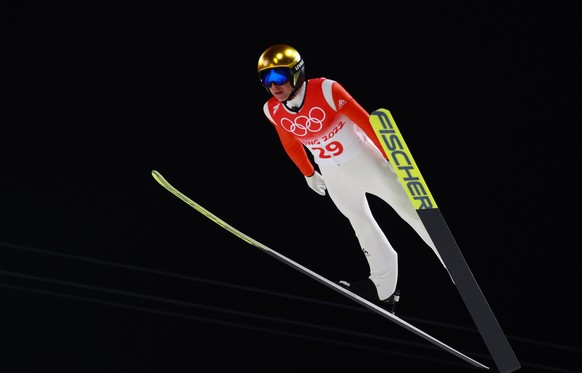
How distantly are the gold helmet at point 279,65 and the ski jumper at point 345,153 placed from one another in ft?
0.36

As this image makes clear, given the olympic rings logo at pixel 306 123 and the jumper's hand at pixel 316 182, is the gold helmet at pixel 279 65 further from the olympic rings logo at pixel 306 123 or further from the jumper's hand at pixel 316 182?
the jumper's hand at pixel 316 182

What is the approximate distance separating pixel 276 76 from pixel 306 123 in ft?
0.84

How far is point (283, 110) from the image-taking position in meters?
3.34

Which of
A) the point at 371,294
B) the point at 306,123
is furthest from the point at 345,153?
the point at 371,294

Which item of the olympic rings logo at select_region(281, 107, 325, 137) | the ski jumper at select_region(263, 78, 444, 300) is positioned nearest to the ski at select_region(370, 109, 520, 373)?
the ski jumper at select_region(263, 78, 444, 300)

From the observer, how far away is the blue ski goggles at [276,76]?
315 cm

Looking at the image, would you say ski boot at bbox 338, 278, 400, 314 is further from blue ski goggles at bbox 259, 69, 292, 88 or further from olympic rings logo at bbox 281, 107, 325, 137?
blue ski goggles at bbox 259, 69, 292, 88

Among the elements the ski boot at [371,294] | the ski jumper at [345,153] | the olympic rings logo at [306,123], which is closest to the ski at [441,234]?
the ski jumper at [345,153]

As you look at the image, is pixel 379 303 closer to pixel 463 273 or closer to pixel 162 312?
pixel 463 273

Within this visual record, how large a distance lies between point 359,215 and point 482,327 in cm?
71

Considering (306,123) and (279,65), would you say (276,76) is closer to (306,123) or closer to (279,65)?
(279,65)

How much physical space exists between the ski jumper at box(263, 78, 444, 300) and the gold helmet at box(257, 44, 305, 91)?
111mm

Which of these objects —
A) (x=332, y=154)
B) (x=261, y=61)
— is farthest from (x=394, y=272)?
(x=261, y=61)

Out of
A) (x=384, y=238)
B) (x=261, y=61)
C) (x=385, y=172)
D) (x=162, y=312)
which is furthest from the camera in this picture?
(x=162, y=312)
